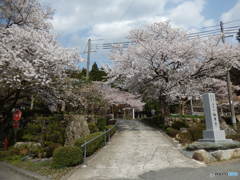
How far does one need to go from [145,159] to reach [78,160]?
2587mm

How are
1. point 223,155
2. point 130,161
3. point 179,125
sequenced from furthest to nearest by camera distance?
point 179,125, point 130,161, point 223,155

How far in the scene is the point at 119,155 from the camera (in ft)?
24.4

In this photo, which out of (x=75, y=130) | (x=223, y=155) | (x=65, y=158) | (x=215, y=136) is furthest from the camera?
(x=75, y=130)

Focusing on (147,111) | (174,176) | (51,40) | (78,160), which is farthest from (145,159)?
(147,111)

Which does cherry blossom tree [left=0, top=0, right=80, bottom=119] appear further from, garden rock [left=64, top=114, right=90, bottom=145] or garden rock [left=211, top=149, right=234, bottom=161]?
garden rock [left=211, top=149, right=234, bottom=161]

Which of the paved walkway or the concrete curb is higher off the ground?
the paved walkway

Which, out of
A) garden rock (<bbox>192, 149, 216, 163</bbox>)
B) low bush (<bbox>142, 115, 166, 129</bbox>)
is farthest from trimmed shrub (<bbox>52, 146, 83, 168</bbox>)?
low bush (<bbox>142, 115, 166, 129</bbox>)

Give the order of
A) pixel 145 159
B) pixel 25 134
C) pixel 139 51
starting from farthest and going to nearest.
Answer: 1. pixel 139 51
2. pixel 25 134
3. pixel 145 159

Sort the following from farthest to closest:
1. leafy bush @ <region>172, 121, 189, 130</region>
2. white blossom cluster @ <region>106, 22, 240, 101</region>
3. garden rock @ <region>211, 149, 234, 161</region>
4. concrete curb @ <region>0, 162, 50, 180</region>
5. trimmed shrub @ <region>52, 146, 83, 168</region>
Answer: leafy bush @ <region>172, 121, 189, 130</region>, white blossom cluster @ <region>106, 22, 240, 101</region>, garden rock @ <region>211, 149, 234, 161</region>, trimmed shrub @ <region>52, 146, 83, 168</region>, concrete curb @ <region>0, 162, 50, 180</region>

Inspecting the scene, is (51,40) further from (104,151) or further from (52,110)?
(104,151)

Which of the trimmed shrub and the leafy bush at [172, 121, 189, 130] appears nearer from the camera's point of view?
the trimmed shrub

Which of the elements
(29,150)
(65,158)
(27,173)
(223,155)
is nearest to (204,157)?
(223,155)

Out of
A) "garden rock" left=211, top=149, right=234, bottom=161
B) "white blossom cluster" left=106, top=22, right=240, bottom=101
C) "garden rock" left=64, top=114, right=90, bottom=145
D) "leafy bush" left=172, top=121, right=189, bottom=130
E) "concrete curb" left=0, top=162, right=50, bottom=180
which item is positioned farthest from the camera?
"leafy bush" left=172, top=121, right=189, bottom=130

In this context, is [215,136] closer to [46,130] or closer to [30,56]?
[46,130]
